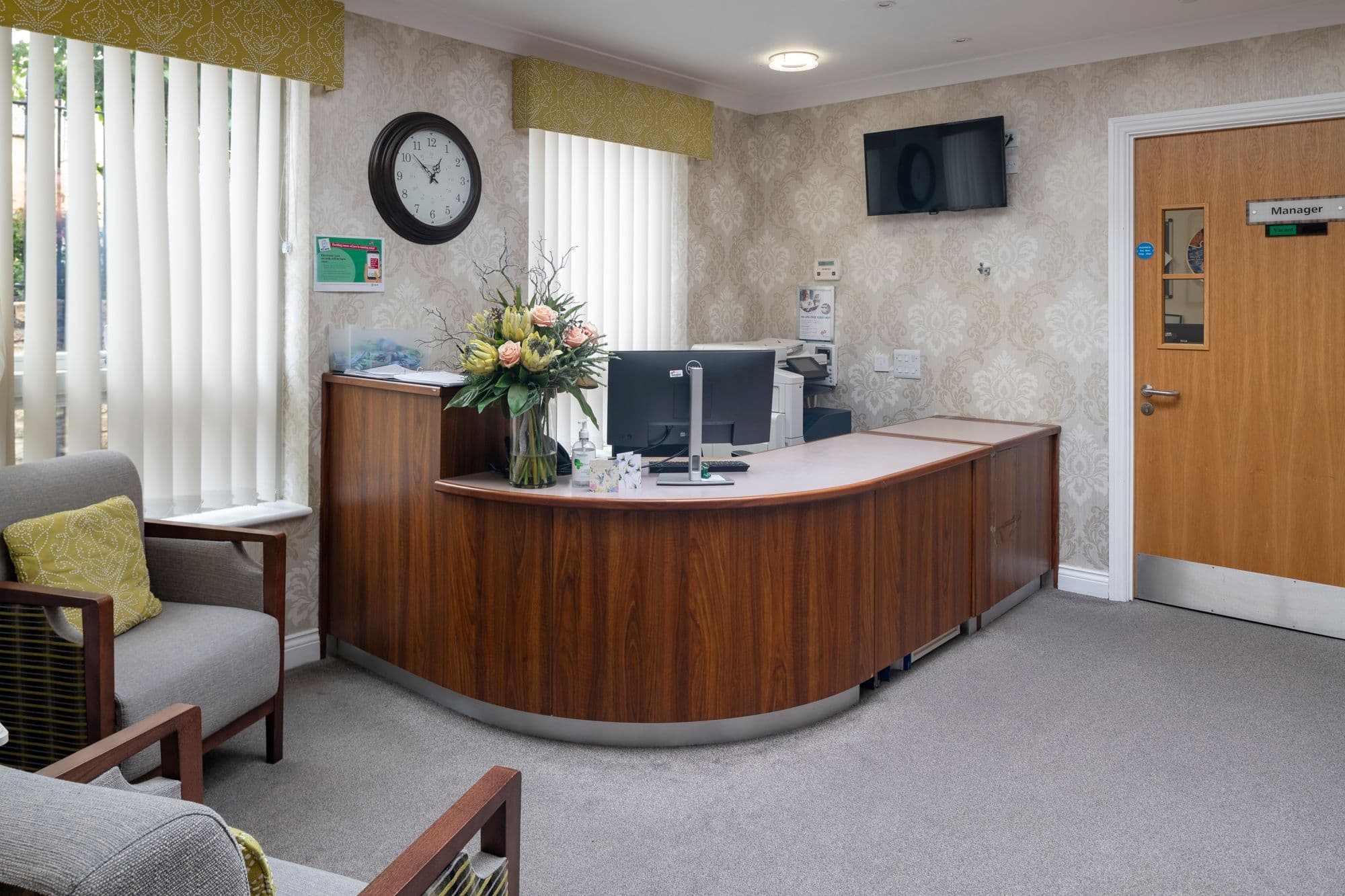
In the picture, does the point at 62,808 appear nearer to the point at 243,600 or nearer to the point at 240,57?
the point at 243,600

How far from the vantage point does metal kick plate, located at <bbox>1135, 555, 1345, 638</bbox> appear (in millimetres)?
4008

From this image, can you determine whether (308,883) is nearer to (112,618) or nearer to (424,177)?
(112,618)

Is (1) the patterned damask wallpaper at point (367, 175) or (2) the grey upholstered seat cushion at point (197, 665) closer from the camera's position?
(2) the grey upholstered seat cushion at point (197, 665)

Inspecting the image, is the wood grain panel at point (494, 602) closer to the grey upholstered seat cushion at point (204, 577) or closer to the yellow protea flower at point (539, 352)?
the yellow protea flower at point (539, 352)

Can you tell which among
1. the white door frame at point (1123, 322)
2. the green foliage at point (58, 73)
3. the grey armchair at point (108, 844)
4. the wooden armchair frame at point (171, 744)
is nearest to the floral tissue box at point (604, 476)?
the wooden armchair frame at point (171, 744)

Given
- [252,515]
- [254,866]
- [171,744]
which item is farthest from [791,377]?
[254,866]

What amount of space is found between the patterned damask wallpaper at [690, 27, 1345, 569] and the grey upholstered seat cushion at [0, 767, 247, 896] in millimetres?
4317

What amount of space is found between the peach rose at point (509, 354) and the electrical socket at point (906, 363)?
2745 millimetres

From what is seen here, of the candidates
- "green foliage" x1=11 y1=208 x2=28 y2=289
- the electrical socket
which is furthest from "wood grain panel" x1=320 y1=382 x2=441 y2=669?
the electrical socket

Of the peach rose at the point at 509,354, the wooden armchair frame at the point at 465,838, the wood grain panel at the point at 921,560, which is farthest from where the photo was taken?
the wood grain panel at the point at 921,560

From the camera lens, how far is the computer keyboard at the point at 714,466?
345cm

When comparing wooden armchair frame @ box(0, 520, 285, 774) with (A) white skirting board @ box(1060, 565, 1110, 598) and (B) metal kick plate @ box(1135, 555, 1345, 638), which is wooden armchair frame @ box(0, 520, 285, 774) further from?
(B) metal kick plate @ box(1135, 555, 1345, 638)

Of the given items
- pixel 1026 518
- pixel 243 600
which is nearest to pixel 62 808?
pixel 243 600

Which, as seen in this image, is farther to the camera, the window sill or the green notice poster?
the green notice poster
